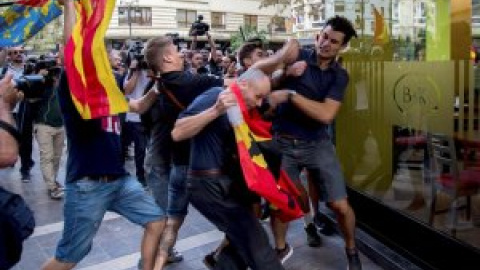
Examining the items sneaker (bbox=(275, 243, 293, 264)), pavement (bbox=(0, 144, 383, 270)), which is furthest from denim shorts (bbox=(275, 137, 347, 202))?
pavement (bbox=(0, 144, 383, 270))

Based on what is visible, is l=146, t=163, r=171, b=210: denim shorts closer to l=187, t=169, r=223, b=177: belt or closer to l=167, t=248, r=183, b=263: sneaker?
l=167, t=248, r=183, b=263: sneaker

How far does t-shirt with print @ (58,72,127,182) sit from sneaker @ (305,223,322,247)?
2.03 meters

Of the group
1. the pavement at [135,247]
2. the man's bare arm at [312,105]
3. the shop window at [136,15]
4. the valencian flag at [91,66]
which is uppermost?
the shop window at [136,15]

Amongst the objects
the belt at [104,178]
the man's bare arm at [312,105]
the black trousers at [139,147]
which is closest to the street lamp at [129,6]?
the black trousers at [139,147]

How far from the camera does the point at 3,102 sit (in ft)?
7.94

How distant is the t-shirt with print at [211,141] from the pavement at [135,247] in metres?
1.56

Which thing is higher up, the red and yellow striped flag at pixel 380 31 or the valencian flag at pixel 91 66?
the red and yellow striped flag at pixel 380 31

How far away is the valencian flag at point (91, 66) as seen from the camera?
10.4 ft

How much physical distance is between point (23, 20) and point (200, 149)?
1830 millimetres

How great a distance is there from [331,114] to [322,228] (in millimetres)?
1568

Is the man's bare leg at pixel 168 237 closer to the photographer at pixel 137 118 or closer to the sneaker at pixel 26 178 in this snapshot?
the photographer at pixel 137 118

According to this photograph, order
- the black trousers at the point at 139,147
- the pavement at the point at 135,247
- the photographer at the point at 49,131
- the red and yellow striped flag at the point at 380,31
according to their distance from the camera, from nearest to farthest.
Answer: the pavement at the point at 135,247
the red and yellow striped flag at the point at 380,31
the photographer at the point at 49,131
the black trousers at the point at 139,147

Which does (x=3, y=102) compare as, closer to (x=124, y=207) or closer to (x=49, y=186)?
(x=124, y=207)

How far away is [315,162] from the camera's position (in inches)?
161
